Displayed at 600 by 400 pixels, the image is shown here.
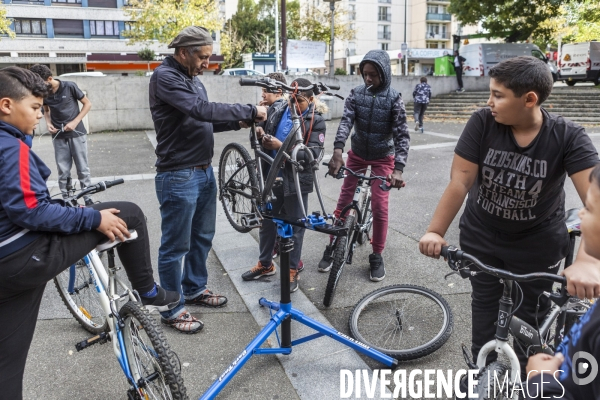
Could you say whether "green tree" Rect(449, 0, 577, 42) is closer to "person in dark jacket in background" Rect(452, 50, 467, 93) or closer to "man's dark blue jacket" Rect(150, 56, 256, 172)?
"person in dark jacket in background" Rect(452, 50, 467, 93)

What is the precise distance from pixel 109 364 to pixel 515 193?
271 centimetres

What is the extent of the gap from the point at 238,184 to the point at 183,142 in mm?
1639

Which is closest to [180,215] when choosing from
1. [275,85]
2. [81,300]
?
[81,300]

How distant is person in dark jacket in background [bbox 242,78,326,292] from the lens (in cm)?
415

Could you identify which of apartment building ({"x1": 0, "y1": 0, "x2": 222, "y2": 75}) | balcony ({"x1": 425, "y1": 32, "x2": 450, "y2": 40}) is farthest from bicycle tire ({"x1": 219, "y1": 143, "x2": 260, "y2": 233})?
balcony ({"x1": 425, "y1": 32, "x2": 450, "y2": 40})

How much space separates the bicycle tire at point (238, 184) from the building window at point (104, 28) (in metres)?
50.1

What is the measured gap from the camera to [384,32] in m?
69.6

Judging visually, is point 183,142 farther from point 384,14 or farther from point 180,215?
point 384,14

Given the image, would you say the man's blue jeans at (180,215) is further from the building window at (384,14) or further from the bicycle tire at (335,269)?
the building window at (384,14)

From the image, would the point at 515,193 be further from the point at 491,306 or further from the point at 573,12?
the point at 573,12

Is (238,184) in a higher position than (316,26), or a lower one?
lower

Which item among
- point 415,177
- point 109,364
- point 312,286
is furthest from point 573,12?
point 109,364

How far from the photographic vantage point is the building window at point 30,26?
4656 cm

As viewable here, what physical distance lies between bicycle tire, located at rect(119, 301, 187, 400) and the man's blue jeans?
3.61 feet
